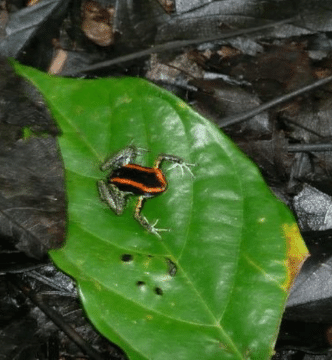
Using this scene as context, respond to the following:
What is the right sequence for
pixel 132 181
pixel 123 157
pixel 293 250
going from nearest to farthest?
pixel 293 250 < pixel 123 157 < pixel 132 181

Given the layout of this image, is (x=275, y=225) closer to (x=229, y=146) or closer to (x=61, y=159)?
(x=229, y=146)

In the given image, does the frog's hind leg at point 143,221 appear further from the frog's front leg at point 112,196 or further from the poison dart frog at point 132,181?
the frog's front leg at point 112,196

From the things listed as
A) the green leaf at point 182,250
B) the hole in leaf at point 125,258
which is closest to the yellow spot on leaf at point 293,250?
the green leaf at point 182,250

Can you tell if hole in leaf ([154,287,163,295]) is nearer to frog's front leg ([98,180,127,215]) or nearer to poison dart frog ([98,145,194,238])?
poison dart frog ([98,145,194,238])

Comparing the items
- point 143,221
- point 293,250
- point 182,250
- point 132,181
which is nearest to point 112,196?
point 143,221

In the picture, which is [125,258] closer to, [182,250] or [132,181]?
[182,250]

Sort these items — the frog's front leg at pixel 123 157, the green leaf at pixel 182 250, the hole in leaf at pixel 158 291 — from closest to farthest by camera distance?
the green leaf at pixel 182 250, the hole in leaf at pixel 158 291, the frog's front leg at pixel 123 157

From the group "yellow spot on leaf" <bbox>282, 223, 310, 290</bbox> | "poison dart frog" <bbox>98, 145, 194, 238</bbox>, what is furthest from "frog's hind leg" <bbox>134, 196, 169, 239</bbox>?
"yellow spot on leaf" <bbox>282, 223, 310, 290</bbox>
